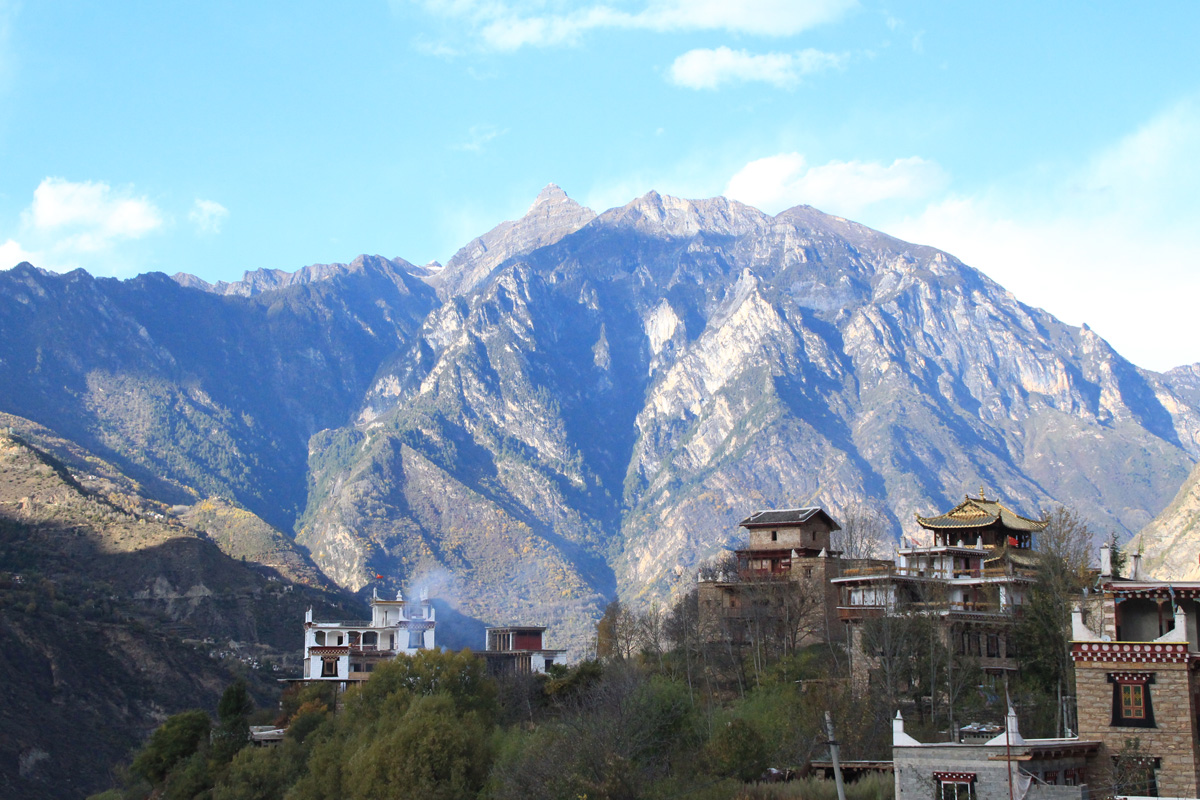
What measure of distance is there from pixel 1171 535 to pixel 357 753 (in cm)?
15651

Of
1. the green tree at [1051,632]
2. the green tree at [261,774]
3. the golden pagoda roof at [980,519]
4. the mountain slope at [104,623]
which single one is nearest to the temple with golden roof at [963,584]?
the golden pagoda roof at [980,519]

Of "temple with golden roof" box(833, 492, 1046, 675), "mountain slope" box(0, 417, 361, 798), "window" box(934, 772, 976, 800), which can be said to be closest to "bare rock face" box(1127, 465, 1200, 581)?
"temple with golden roof" box(833, 492, 1046, 675)

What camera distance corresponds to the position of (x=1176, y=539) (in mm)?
178500

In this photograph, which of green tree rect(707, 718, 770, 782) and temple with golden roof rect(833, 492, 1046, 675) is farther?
temple with golden roof rect(833, 492, 1046, 675)

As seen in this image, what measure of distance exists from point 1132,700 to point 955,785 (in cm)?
704

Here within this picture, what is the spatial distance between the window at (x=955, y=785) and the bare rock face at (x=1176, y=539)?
125993 mm

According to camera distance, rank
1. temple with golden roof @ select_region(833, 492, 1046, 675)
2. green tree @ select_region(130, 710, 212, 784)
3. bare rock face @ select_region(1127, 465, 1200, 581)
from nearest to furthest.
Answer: temple with golden roof @ select_region(833, 492, 1046, 675) < green tree @ select_region(130, 710, 212, 784) < bare rock face @ select_region(1127, 465, 1200, 581)

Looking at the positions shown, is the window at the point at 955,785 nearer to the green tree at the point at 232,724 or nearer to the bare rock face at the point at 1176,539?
the green tree at the point at 232,724

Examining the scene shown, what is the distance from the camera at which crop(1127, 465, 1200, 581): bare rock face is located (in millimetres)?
159625

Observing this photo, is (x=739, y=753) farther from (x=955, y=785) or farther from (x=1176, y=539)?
(x=1176, y=539)

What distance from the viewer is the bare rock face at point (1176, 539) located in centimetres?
15962

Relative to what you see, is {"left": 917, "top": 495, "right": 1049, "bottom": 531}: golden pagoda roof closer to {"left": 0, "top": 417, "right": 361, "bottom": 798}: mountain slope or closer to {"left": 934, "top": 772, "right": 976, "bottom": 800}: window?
{"left": 934, "top": 772, "right": 976, "bottom": 800}: window

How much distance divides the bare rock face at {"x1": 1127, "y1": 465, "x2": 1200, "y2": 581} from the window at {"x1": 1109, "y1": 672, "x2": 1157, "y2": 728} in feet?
398

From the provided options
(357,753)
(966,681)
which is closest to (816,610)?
(966,681)
